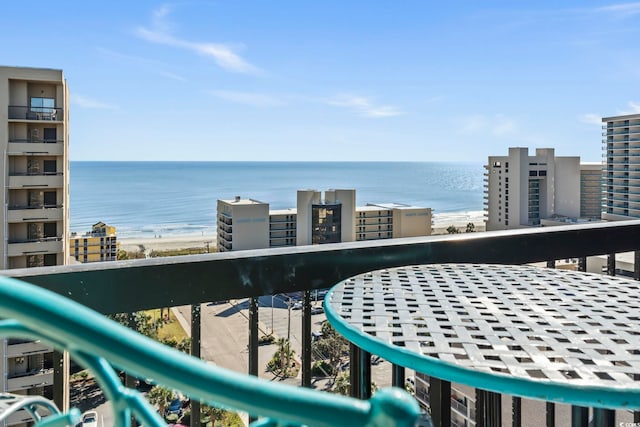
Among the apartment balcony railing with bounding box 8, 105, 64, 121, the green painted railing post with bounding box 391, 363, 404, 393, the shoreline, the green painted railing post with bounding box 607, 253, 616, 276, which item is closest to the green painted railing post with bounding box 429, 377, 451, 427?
the green painted railing post with bounding box 391, 363, 404, 393

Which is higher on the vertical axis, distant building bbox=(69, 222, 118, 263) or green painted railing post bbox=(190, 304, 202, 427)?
green painted railing post bbox=(190, 304, 202, 427)

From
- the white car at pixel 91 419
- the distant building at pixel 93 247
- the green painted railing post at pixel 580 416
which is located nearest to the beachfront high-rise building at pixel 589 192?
the distant building at pixel 93 247

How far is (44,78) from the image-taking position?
1078 centimetres

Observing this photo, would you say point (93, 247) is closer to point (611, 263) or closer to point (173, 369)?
point (611, 263)

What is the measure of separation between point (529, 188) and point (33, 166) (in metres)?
27.6

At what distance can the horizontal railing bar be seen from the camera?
998 mm

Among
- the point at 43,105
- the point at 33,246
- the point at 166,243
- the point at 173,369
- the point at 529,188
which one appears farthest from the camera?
the point at 529,188

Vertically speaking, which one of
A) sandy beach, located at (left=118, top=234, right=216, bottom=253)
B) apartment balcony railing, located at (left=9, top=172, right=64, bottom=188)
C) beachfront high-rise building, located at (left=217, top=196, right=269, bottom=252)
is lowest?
sandy beach, located at (left=118, top=234, right=216, bottom=253)

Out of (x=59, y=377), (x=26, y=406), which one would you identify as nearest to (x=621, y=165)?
(x=59, y=377)

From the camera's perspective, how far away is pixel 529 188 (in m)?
29.8

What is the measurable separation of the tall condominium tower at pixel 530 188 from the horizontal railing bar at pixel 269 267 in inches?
1172

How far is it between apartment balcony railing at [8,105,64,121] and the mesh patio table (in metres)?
11.6

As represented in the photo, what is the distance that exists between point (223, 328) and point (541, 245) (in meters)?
15.0

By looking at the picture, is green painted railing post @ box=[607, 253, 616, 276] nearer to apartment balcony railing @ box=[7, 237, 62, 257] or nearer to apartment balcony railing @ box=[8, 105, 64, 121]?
apartment balcony railing @ box=[7, 237, 62, 257]
